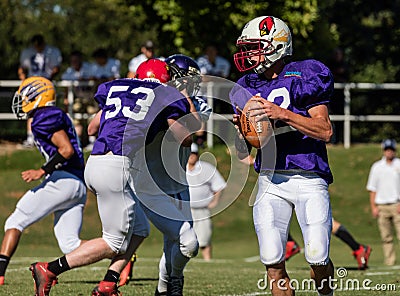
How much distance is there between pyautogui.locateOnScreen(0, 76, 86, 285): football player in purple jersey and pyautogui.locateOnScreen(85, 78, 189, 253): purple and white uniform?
1621 millimetres

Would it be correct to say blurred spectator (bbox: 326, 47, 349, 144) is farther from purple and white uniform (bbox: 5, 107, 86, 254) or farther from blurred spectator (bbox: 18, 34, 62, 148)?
purple and white uniform (bbox: 5, 107, 86, 254)

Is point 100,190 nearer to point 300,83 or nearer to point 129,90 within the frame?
point 129,90

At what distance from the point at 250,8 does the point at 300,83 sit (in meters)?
10.1

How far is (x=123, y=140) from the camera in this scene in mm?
6230

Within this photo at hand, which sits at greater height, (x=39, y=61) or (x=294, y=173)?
(x=39, y=61)

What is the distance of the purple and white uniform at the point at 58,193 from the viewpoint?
790 cm

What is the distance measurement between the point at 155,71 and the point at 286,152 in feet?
3.95

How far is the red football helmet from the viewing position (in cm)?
645

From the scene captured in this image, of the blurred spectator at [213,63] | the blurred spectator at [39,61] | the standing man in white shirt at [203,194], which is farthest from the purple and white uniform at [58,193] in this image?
the blurred spectator at [39,61]

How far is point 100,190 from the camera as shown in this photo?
621cm

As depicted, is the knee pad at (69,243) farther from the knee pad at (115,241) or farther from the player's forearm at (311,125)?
the player's forearm at (311,125)

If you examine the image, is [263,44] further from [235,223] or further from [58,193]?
[235,223]

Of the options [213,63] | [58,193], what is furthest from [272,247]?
[213,63]

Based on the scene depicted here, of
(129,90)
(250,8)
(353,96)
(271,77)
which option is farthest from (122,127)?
(353,96)
